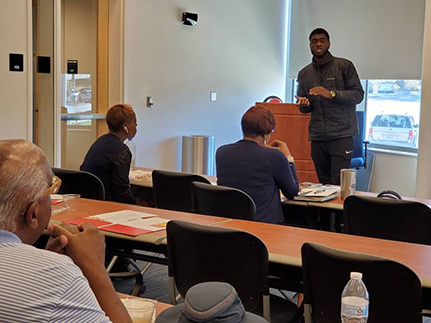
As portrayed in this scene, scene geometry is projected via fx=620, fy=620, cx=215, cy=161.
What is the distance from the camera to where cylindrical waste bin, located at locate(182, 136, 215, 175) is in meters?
7.79

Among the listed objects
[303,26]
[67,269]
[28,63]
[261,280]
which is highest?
[303,26]

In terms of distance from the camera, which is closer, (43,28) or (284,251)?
(284,251)

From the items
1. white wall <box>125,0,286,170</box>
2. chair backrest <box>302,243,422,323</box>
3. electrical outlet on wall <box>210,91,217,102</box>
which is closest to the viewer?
chair backrest <box>302,243,422,323</box>

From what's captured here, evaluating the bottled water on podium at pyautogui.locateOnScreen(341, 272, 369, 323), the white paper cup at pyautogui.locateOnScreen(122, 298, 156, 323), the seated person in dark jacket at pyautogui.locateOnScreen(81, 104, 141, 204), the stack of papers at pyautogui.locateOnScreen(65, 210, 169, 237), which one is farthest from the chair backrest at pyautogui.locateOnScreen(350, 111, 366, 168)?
the white paper cup at pyautogui.locateOnScreen(122, 298, 156, 323)

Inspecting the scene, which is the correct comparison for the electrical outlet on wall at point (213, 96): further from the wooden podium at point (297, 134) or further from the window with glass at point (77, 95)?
the window with glass at point (77, 95)

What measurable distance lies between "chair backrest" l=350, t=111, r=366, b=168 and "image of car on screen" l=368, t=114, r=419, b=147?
0.39 meters

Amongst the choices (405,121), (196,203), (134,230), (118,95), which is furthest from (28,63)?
(405,121)

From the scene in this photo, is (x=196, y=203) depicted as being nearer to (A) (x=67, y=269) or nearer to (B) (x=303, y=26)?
(A) (x=67, y=269)

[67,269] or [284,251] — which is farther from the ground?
[67,269]

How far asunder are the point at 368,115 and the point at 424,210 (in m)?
5.16

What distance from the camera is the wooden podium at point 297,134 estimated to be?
7277 millimetres

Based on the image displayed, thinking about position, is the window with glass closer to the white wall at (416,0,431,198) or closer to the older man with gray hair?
the white wall at (416,0,431,198)

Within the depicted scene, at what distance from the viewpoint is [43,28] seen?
6312 mm

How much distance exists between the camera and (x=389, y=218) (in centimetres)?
345
